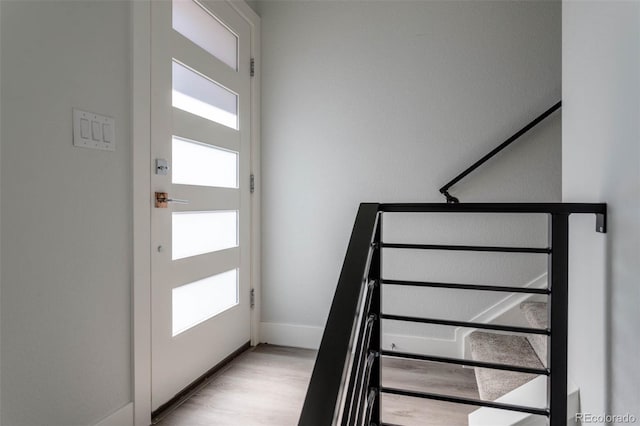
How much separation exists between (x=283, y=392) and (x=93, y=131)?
4.93ft

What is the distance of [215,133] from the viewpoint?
2.14m

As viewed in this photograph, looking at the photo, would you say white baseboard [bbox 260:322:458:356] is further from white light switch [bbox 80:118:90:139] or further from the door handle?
white light switch [bbox 80:118:90:139]

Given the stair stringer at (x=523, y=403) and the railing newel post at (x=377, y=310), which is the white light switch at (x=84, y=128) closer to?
the railing newel post at (x=377, y=310)

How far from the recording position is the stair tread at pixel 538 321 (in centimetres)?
164

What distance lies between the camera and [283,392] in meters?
1.94

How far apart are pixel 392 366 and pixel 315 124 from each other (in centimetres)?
161

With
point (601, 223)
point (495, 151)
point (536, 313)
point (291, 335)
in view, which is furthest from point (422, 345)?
point (601, 223)

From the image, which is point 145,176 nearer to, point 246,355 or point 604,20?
point 246,355

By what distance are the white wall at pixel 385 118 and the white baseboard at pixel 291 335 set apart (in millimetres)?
16

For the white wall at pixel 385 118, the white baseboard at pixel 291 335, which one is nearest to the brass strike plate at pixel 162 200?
the white wall at pixel 385 118

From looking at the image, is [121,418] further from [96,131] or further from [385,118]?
[385,118]

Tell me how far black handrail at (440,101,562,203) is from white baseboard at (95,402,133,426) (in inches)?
75.6

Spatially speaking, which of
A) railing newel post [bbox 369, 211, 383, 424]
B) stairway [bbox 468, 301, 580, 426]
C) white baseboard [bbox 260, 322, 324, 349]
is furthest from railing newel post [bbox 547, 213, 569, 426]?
white baseboard [bbox 260, 322, 324, 349]

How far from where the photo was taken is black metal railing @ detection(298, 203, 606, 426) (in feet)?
2.33
